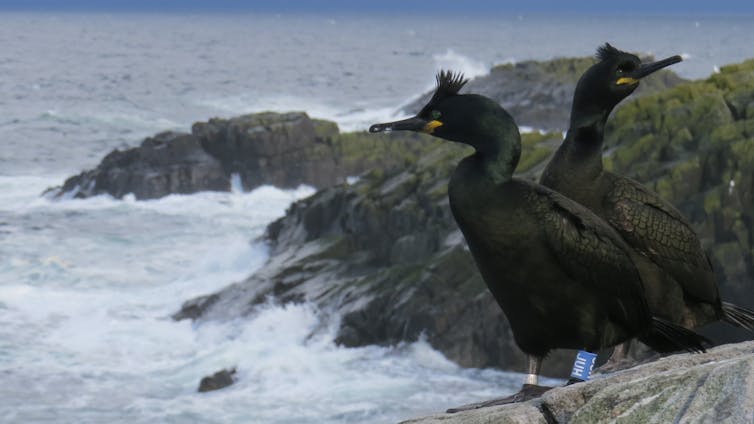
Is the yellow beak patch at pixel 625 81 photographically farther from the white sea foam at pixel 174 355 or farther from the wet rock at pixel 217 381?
the wet rock at pixel 217 381

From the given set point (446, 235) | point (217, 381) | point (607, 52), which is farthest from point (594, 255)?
point (446, 235)

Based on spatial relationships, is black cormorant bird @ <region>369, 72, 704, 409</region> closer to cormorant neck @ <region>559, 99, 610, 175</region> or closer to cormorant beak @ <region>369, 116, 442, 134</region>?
cormorant beak @ <region>369, 116, 442, 134</region>

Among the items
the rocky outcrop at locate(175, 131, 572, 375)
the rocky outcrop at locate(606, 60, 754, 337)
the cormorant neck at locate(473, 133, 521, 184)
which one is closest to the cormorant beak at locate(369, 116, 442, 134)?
the cormorant neck at locate(473, 133, 521, 184)

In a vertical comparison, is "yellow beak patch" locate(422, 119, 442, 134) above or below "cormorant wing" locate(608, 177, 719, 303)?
above

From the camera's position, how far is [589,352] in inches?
286

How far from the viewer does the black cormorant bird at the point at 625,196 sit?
820 centimetres

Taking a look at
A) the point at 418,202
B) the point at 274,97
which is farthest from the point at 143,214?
the point at 274,97

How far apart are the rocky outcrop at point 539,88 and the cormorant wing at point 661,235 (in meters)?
50.2

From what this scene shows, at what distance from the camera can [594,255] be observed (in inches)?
283

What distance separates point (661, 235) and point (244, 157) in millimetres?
43180

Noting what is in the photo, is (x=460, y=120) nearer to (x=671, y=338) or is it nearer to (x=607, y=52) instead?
(x=607, y=52)

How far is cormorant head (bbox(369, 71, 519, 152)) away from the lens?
23.2 ft

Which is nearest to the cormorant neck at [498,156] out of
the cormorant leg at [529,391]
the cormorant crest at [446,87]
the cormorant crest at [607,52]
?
the cormorant crest at [446,87]

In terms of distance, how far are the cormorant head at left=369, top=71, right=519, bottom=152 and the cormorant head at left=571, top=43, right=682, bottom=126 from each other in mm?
1263
